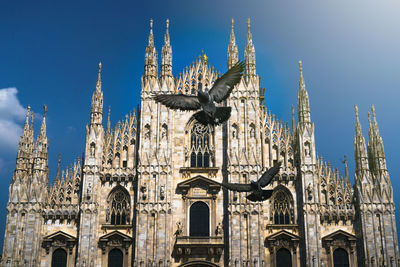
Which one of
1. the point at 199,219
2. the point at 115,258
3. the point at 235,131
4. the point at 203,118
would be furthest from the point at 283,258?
the point at 203,118

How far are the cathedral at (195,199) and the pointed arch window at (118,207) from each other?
71 millimetres

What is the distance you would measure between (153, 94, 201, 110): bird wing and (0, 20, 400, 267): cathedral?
715 inches

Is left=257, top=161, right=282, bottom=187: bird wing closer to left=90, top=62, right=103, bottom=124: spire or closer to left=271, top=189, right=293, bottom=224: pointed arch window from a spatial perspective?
left=271, top=189, right=293, bottom=224: pointed arch window

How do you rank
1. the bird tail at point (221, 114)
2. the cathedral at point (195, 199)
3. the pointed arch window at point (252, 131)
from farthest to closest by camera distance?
the pointed arch window at point (252, 131) < the cathedral at point (195, 199) < the bird tail at point (221, 114)

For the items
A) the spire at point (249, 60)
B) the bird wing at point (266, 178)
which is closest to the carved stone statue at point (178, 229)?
the spire at point (249, 60)

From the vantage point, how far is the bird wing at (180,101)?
19.0 m

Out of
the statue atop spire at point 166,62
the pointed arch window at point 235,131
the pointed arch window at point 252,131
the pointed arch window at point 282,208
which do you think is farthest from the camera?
the statue atop spire at point 166,62

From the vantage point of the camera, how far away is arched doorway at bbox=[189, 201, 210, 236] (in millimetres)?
36281

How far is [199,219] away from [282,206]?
578 cm

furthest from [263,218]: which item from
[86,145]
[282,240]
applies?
[86,145]

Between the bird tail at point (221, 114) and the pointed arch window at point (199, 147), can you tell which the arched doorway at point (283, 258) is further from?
the bird tail at point (221, 114)

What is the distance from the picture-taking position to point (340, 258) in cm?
3562

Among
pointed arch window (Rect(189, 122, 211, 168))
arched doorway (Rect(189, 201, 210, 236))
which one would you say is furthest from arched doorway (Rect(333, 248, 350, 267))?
pointed arch window (Rect(189, 122, 211, 168))

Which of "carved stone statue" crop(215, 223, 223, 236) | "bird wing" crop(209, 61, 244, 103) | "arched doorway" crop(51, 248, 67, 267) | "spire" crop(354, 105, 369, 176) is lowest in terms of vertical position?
"arched doorway" crop(51, 248, 67, 267)
